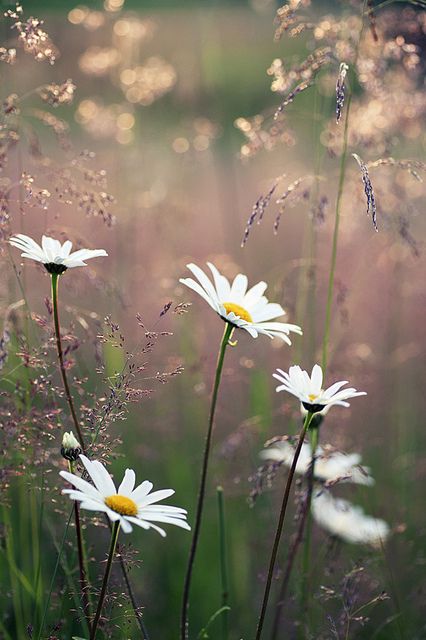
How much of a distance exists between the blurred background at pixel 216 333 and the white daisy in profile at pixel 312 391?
0.22 metres

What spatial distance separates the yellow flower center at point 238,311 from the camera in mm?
1326

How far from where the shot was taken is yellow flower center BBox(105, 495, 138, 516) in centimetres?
101

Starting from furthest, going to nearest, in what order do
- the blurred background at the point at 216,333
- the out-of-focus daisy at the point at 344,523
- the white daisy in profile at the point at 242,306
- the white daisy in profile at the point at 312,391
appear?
the out-of-focus daisy at the point at 344,523 < the blurred background at the point at 216,333 < the white daisy in profile at the point at 242,306 < the white daisy in profile at the point at 312,391

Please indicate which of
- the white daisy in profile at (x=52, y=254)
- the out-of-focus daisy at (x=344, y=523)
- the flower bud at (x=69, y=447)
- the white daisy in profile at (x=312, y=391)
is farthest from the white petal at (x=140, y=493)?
the out-of-focus daisy at (x=344, y=523)

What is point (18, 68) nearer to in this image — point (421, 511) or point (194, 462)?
point (194, 462)

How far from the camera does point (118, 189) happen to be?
2.96 m

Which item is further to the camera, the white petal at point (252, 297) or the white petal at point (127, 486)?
the white petal at point (252, 297)

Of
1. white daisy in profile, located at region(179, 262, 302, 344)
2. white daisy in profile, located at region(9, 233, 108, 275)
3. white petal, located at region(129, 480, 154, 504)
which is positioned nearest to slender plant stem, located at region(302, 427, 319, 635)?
white daisy in profile, located at region(179, 262, 302, 344)

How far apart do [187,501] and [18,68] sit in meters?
1.64

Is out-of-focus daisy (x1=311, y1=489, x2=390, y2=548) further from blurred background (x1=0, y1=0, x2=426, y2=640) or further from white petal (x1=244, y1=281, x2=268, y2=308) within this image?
white petal (x1=244, y1=281, x2=268, y2=308)

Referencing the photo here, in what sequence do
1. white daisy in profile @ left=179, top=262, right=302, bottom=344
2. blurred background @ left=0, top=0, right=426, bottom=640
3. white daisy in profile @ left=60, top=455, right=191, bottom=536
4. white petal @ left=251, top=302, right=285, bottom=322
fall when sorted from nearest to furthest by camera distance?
white daisy in profile @ left=60, top=455, right=191, bottom=536 → white daisy in profile @ left=179, top=262, right=302, bottom=344 → white petal @ left=251, top=302, right=285, bottom=322 → blurred background @ left=0, top=0, right=426, bottom=640

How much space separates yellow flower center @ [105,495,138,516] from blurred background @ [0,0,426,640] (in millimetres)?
138

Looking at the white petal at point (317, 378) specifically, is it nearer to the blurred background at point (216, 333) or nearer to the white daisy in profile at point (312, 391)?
the white daisy in profile at point (312, 391)

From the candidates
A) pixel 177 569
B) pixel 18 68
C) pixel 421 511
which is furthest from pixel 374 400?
pixel 18 68
